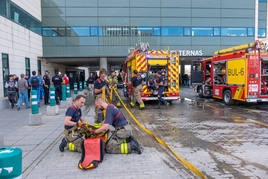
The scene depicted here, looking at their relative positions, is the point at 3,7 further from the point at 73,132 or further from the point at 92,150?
the point at 92,150

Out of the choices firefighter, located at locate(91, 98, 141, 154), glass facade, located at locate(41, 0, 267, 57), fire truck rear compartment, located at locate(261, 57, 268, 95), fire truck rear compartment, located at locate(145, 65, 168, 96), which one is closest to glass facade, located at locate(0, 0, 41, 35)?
glass facade, located at locate(41, 0, 267, 57)

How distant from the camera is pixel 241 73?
998cm

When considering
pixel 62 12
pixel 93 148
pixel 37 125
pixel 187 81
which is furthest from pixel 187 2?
pixel 93 148

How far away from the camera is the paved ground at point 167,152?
357 centimetres

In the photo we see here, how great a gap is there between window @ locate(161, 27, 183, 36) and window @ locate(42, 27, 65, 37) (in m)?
11.2

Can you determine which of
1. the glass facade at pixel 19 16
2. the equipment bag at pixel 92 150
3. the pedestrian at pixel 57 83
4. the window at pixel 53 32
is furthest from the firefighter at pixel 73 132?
the window at pixel 53 32

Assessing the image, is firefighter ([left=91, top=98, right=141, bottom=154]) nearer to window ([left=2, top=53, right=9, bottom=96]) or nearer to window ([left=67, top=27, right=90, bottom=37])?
window ([left=2, top=53, right=9, bottom=96])

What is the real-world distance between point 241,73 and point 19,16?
16849 millimetres

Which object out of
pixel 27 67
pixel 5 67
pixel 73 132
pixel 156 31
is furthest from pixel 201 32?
pixel 73 132

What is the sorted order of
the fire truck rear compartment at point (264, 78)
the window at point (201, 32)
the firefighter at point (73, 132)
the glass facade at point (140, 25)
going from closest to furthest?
the firefighter at point (73, 132)
the fire truck rear compartment at point (264, 78)
the glass facade at point (140, 25)
the window at point (201, 32)

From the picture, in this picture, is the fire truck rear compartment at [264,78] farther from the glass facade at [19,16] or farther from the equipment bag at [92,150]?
the glass facade at [19,16]

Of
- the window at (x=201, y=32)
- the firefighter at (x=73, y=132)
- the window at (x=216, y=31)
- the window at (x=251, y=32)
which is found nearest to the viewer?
the firefighter at (x=73, y=132)

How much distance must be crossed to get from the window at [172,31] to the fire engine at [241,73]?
40.3 feet

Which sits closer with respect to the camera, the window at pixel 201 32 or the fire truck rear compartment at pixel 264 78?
the fire truck rear compartment at pixel 264 78
